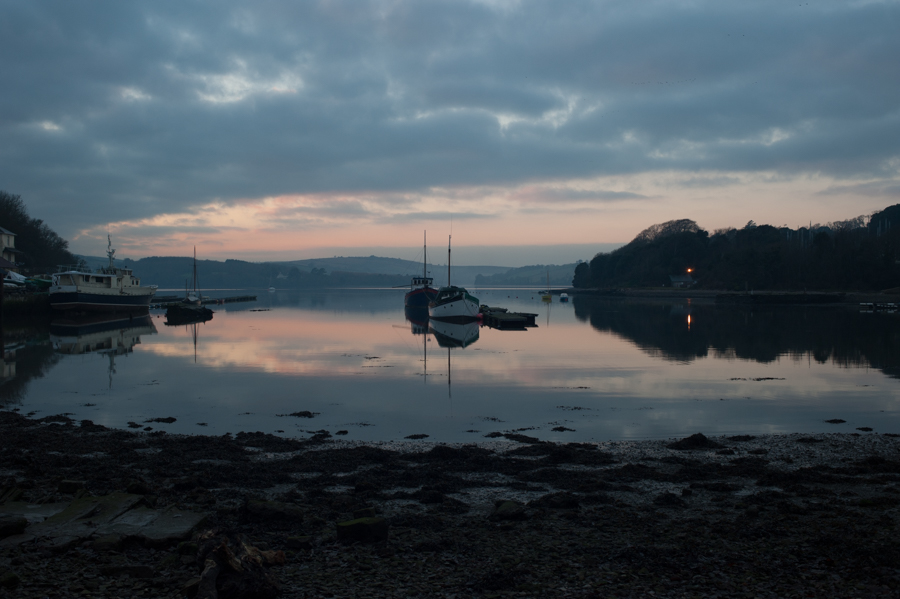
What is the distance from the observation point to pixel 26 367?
21984 millimetres

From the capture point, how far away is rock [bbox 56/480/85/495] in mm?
7418

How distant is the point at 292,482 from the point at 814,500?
6622 mm

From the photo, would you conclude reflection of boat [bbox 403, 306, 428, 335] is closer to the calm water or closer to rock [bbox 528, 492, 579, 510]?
the calm water

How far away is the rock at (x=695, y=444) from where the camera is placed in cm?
1067

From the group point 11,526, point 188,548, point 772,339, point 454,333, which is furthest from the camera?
point 454,333

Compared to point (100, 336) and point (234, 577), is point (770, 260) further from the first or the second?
point (234, 577)

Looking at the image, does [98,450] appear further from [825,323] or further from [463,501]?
[825,323]

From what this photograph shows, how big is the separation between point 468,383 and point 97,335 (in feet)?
90.6

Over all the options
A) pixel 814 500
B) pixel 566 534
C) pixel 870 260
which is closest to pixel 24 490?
pixel 566 534

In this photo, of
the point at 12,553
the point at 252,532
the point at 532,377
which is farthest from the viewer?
the point at 532,377

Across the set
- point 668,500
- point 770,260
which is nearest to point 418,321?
point 668,500

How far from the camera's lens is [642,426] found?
42.5 ft

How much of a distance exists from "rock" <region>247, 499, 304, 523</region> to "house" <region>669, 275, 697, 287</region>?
423 ft

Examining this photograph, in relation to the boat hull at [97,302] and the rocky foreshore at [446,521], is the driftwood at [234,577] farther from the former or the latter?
the boat hull at [97,302]
